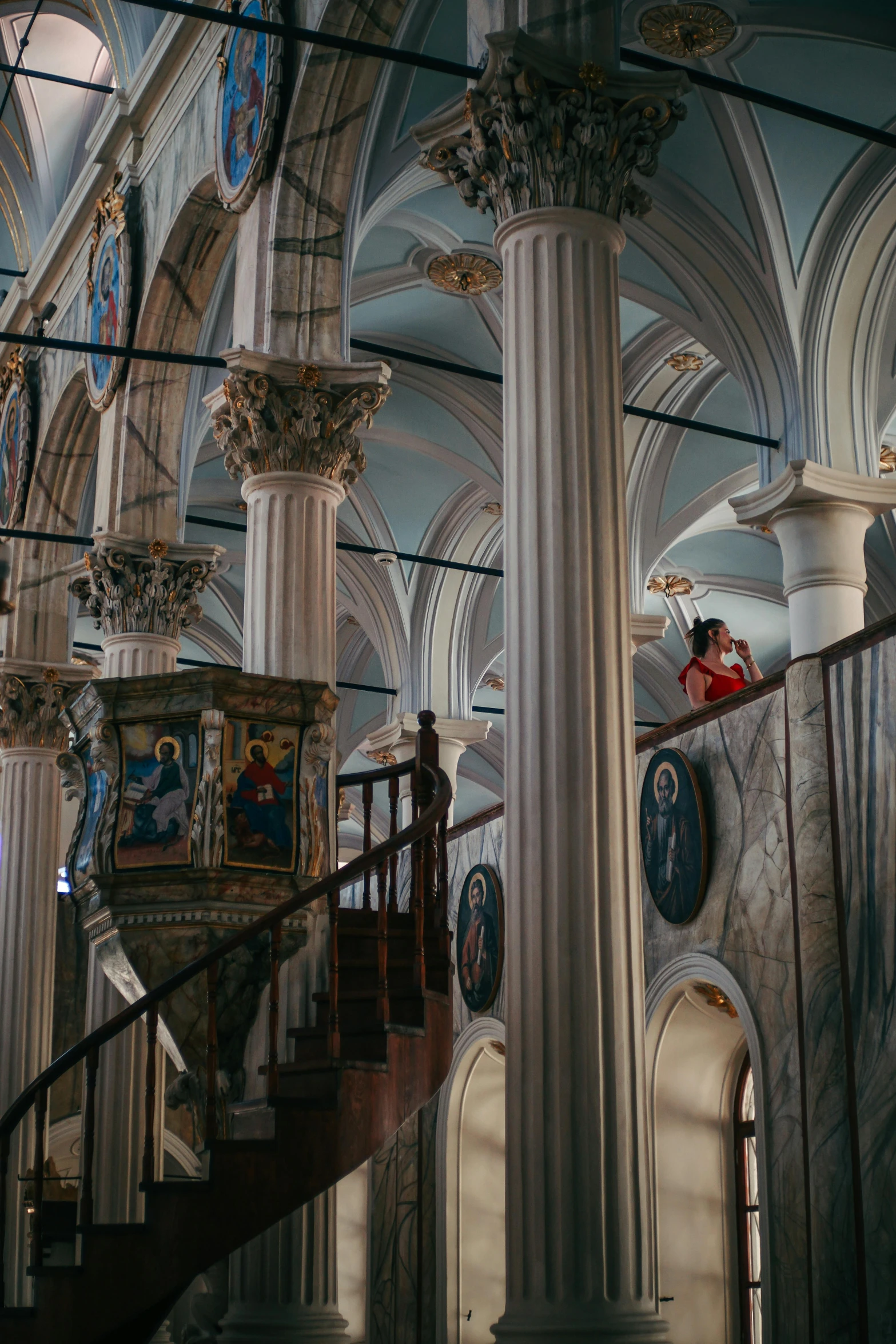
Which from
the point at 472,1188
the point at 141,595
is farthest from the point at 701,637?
the point at 472,1188

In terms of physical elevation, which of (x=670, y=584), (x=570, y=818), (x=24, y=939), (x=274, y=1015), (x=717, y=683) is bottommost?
(x=274, y=1015)

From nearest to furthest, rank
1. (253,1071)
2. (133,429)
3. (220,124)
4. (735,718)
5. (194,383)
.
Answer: (253,1071) → (735,718) → (220,124) → (133,429) → (194,383)

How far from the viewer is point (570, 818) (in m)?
5.33

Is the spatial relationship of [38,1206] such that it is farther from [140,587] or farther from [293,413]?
[140,587]

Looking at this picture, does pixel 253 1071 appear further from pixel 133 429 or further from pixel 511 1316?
pixel 133 429

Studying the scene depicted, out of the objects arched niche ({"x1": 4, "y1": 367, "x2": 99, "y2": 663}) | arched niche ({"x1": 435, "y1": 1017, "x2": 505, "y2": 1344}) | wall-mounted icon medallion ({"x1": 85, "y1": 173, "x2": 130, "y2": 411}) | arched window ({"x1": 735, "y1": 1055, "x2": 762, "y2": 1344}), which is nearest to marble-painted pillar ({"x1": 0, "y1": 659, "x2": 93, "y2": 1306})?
arched niche ({"x1": 4, "y1": 367, "x2": 99, "y2": 663})

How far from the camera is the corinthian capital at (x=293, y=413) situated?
28.5 feet

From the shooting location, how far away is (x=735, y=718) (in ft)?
30.6

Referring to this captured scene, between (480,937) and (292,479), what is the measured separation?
475cm

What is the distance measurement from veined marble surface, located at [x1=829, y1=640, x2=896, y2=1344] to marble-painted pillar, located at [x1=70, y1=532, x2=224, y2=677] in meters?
5.08

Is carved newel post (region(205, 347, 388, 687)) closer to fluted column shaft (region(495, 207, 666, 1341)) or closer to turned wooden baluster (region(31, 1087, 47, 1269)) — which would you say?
turned wooden baluster (region(31, 1087, 47, 1269))

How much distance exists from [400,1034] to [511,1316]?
2.10m

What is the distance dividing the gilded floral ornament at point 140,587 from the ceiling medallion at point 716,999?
4.44 metres

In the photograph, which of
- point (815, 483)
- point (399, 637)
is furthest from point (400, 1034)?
point (399, 637)
